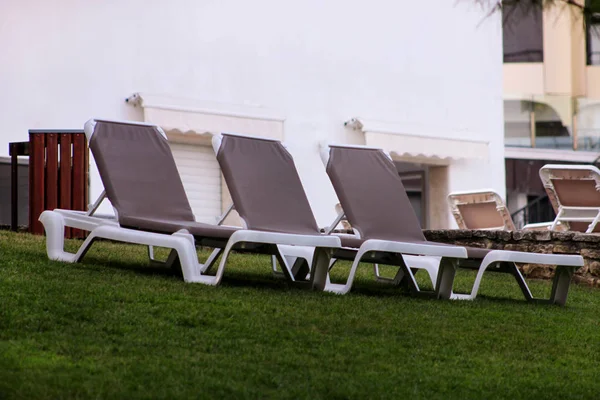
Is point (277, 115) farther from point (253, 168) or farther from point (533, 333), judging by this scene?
point (533, 333)

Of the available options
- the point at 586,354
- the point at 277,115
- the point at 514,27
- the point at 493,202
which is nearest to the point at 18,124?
the point at 277,115

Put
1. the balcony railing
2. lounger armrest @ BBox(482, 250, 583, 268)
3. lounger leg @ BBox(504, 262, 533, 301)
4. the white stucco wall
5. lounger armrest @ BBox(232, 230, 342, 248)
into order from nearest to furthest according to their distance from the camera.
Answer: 1. lounger armrest @ BBox(232, 230, 342, 248)
2. lounger armrest @ BBox(482, 250, 583, 268)
3. lounger leg @ BBox(504, 262, 533, 301)
4. the white stucco wall
5. the balcony railing

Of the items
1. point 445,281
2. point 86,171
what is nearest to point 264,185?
point 445,281

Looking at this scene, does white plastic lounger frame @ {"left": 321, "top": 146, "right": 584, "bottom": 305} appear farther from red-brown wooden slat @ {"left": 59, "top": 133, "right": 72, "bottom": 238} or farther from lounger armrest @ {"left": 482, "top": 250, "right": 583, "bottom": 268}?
red-brown wooden slat @ {"left": 59, "top": 133, "right": 72, "bottom": 238}

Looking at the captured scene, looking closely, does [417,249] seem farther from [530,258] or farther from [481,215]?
[481,215]

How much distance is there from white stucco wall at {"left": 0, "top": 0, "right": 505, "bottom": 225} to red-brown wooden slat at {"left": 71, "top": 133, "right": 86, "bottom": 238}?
12.9 ft

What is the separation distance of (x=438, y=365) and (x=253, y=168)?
10.4ft

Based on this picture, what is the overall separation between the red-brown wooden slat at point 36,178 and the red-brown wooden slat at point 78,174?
1.11 ft

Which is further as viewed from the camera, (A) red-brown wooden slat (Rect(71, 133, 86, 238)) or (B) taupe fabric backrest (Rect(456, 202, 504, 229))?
(B) taupe fabric backrest (Rect(456, 202, 504, 229))

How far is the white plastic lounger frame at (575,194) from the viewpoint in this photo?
1054cm

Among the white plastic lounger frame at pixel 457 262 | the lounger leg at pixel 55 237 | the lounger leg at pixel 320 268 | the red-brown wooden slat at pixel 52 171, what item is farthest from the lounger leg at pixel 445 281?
the red-brown wooden slat at pixel 52 171

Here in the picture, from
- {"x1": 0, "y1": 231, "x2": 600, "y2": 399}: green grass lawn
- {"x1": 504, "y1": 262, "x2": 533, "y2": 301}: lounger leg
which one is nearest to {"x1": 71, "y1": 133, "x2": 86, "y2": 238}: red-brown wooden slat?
{"x1": 0, "y1": 231, "x2": 600, "y2": 399}: green grass lawn

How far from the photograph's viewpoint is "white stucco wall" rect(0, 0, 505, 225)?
1525cm

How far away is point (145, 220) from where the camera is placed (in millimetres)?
7434
